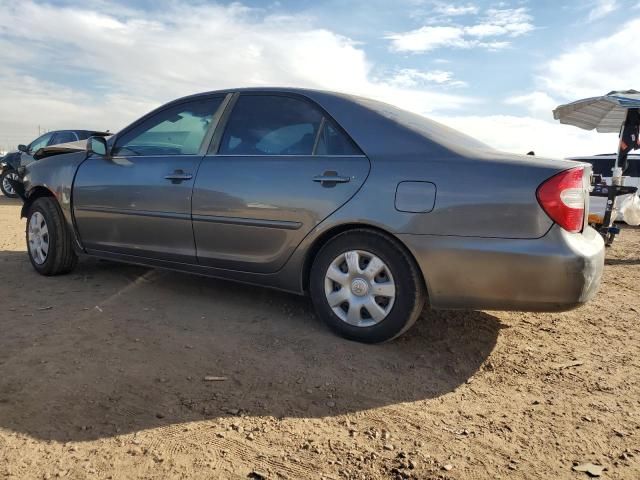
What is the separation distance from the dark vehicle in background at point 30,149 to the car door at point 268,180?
28.9ft

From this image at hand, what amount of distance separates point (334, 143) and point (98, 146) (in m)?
2.13

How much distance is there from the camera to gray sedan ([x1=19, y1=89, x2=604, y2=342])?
8.29 feet

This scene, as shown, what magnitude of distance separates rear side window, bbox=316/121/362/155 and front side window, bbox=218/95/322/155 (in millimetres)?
64

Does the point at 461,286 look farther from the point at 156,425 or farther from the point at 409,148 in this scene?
the point at 156,425

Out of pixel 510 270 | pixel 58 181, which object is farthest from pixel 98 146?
pixel 510 270

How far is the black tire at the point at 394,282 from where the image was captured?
276 cm

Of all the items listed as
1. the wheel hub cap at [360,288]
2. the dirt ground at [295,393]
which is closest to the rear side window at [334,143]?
the wheel hub cap at [360,288]

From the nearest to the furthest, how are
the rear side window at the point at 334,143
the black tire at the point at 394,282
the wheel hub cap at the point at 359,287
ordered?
the black tire at the point at 394,282 < the wheel hub cap at the point at 359,287 < the rear side window at the point at 334,143

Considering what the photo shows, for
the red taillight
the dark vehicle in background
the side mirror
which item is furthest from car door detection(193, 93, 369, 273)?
the dark vehicle in background

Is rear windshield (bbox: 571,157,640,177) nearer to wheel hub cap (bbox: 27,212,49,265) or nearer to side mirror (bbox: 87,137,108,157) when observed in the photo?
side mirror (bbox: 87,137,108,157)

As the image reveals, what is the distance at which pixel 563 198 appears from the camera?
2.48 meters

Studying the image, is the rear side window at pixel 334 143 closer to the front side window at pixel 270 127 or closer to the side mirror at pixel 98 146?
the front side window at pixel 270 127

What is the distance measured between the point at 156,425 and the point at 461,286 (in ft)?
5.47

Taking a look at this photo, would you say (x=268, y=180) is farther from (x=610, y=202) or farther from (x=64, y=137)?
(x=64, y=137)
